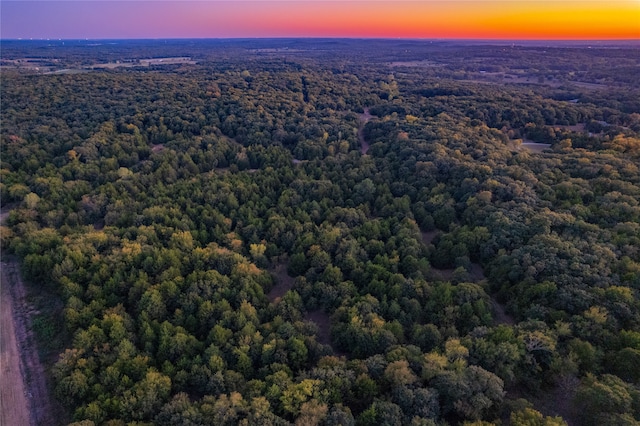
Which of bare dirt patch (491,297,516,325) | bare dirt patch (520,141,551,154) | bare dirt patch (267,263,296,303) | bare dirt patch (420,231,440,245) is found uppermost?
bare dirt patch (520,141,551,154)

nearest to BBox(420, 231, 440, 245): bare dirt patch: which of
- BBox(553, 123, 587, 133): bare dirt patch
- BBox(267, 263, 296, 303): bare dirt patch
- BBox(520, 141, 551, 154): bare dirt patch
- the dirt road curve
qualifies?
BBox(267, 263, 296, 303): bare dirt patch

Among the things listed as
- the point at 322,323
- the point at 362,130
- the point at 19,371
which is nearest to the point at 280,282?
the point at 322,323

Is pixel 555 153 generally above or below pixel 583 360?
above

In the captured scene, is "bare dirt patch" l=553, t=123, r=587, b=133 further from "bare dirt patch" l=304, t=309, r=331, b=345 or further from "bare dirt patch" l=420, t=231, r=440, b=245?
"bare dirt patch" l=304, t=309, r=331, b=345

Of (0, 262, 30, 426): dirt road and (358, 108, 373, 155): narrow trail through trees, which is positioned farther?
(358, 108, 373, 155): narrow trail through trees

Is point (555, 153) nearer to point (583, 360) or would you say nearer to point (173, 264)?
point (583, 360)

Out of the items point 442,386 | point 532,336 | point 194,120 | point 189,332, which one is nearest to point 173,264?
point 189,332

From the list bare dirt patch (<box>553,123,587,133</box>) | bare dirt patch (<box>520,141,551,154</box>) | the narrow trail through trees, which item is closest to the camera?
bare dirt patch (<box>520,141,551,154</box>)
